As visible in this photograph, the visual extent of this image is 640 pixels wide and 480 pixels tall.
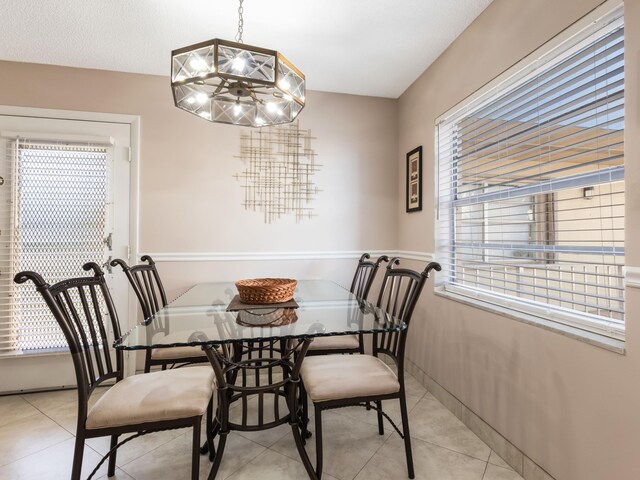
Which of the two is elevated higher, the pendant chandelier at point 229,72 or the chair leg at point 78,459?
the pendant chandelier at point 229,72

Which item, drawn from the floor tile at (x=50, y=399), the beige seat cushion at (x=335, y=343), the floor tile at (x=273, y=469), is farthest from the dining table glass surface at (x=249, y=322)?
the floor tile at (x=50, y=399)

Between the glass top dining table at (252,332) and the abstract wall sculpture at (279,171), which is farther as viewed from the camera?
the abstract wall sculpture at (279,171)

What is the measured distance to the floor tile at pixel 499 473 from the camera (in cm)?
162

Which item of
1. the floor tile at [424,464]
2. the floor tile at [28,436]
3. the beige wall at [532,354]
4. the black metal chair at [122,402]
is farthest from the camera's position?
the floor tile at [28,436]

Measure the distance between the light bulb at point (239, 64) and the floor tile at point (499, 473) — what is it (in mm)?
2191

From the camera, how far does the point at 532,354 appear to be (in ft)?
5.18

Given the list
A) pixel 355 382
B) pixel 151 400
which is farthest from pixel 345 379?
pixel 151 400

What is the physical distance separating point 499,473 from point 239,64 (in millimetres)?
2254

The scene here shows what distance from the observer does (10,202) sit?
2461 millimetres

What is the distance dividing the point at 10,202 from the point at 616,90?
361 cm

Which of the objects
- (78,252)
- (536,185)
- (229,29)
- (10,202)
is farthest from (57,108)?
(536,185)

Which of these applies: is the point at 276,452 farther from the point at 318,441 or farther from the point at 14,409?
the point at 14,409

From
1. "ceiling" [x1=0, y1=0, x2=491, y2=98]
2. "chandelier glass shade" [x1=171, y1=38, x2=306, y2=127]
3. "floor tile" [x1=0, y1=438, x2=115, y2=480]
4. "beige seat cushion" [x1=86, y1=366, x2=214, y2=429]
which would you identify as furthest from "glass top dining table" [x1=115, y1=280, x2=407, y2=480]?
"ceiling" [x1=0, y1=0, x2=491, y2=98]

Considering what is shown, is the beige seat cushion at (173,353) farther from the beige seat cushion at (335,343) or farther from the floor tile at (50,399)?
the floor tile at (50,399)
